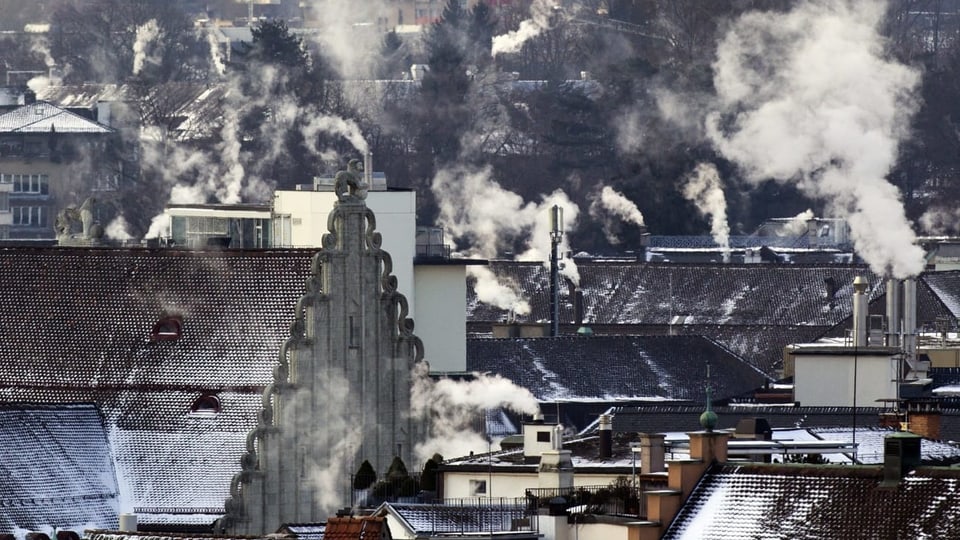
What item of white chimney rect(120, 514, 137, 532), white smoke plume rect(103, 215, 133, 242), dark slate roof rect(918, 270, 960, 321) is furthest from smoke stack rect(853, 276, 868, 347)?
white smoke plume rect(103, 215, 133, 242)

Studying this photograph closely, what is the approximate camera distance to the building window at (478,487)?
86.4m

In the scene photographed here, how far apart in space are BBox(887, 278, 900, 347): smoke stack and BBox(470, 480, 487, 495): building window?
3994 centimetres

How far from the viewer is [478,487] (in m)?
86.8

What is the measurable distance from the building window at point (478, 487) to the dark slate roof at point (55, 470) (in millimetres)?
9470

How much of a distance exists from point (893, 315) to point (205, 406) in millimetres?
33184

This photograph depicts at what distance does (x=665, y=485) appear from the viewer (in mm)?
75000

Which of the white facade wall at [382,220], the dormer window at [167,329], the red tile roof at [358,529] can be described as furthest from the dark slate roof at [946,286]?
the red tile roof at [358,529]

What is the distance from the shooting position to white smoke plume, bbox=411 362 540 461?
102 m

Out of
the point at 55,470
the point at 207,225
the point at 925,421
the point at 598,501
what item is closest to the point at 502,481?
the point at 598,501

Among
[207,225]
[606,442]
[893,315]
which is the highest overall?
[207,225]

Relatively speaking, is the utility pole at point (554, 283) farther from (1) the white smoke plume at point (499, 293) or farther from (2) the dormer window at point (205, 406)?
(2) the dormer window at point (205, 406)

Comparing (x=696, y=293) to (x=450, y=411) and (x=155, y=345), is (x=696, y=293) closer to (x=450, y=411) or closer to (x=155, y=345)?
(x=450, y=411)

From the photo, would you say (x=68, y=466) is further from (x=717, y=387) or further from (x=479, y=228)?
(x=479, y=228)

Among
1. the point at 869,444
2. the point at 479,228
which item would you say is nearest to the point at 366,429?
the point at 869,444
